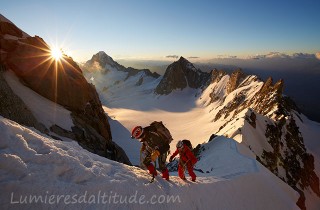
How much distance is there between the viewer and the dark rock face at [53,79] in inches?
1012

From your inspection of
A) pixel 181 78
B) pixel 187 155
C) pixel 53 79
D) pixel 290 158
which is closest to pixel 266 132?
pixel 290 158

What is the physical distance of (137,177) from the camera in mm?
9945

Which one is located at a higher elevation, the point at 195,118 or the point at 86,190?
the point at 86,190

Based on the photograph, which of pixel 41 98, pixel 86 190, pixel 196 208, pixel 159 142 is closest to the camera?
pixel 86 190

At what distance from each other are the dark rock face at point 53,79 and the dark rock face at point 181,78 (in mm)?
157764

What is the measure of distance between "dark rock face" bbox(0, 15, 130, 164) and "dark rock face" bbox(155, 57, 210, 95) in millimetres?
157764

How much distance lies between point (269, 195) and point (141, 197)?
8693 mm

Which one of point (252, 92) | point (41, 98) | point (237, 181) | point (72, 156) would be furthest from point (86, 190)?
point (252, 92)

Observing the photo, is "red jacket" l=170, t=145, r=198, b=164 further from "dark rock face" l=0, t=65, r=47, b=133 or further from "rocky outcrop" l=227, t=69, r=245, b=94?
"rocky outcrop" l=227, t=69, r=245, b=94

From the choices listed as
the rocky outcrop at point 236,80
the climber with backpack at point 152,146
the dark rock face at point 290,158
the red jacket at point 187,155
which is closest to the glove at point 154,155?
the climber with backpack at point 152,146

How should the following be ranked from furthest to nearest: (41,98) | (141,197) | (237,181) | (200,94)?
1. (200,94)
2. (41,98)
3. (237,181)
4. (141,197)

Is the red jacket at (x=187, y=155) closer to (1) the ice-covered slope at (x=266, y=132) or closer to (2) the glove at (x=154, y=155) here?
(2) the glove at (x=154, y=155)

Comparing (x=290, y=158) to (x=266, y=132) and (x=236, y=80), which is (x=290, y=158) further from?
(x=236, y=80)

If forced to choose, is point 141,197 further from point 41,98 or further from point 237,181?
point 41,98
